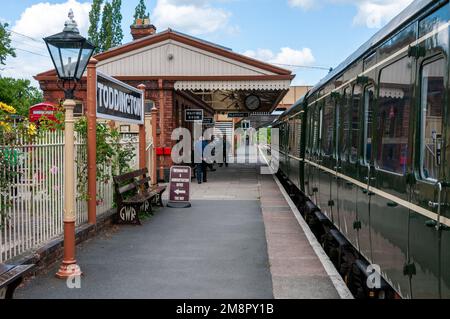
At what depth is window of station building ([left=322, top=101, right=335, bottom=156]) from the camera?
8126mm

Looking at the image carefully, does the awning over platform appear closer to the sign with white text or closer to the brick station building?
the brick station building

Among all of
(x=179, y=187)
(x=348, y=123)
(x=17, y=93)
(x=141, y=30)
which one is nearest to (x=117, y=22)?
(x=17, y=93)

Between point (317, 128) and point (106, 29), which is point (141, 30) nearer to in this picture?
point (317, 128)

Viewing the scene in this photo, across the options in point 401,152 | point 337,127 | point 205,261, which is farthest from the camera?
point 337,127

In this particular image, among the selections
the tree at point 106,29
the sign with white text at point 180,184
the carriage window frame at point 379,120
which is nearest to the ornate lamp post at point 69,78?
the carriage window frame at point 379,120

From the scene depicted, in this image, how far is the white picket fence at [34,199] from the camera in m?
6.09

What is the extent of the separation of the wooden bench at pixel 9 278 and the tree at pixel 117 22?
206ft

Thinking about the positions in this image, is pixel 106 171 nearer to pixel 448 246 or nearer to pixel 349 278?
pixel 349 278

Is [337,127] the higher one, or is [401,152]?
[337,127]

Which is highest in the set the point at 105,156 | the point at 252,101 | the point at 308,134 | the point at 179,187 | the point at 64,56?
the point at 252,101

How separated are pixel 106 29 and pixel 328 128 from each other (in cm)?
6005

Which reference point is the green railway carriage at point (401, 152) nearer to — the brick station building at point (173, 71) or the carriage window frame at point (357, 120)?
the carriage window frame at point (357, 120)

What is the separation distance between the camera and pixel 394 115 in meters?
4.46

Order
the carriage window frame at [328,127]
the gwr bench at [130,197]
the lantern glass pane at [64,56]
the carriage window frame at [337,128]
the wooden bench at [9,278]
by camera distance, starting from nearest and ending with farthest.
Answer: the wooden bench at [9,278] → the lantern glass pane at [64,56] → the carriage window frame at [337,128] → the carriage window frame at [328,127] → the gwr bench at [130,197]
